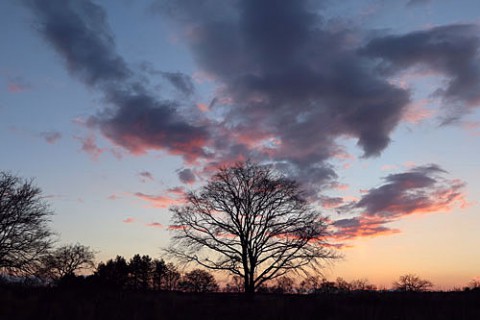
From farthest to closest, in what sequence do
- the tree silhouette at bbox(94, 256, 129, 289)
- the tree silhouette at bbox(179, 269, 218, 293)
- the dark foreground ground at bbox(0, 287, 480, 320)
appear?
the tree silhouette at bbox(179, 269, 218, 293)
the tree silhouette at bbox(94, 256, 129, 289)
the dark foreground ground at bbox(0, 287, 480, 320)

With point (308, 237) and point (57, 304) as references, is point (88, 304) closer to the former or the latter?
point (57, 304)

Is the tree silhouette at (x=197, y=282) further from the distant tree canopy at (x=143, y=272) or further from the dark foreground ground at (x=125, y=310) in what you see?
the dark foreground ground at (x=125, y=310)

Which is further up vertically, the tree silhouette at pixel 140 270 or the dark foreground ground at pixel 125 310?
the tree silhouette at pixel 140 270

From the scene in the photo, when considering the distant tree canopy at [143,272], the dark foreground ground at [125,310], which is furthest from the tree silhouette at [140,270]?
the dark foreground ground at [125,310]

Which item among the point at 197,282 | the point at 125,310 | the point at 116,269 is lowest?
the point at 125,310

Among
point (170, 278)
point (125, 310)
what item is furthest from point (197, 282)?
point (125, 310)

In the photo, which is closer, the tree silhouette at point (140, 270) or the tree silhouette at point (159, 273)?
the tree silhouette at point (140, 270)

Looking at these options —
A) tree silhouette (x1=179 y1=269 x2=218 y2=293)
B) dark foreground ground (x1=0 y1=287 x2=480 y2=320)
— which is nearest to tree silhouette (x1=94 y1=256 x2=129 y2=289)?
tree silhouette (x1=179 y1=269 x2=218 y2=293)

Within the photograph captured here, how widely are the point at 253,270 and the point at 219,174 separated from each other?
8.21 meters

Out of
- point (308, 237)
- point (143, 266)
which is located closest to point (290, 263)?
point (308, 237)

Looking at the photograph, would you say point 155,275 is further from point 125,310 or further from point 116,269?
point 125,310

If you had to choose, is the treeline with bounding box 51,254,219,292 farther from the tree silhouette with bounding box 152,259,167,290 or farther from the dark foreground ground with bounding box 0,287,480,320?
the dark foreground ground with bounding box 0,287,480,320

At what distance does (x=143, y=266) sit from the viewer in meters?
103

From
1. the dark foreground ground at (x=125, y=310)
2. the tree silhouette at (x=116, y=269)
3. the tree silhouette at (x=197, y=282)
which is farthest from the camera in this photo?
the tree silhouette at (x=197, y=282)
